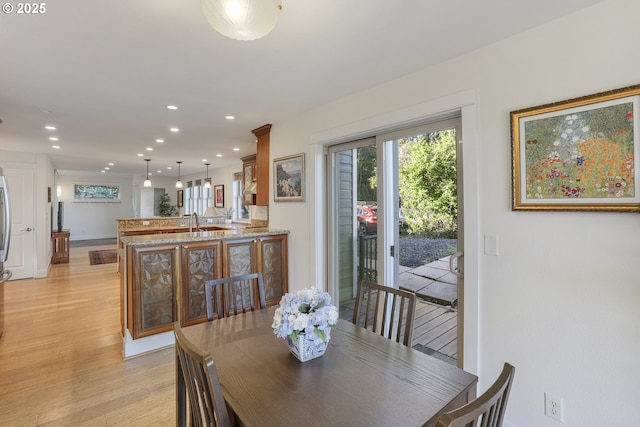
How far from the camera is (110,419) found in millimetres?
→ 2008

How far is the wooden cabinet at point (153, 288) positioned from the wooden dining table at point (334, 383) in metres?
1.62

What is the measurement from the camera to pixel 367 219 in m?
3.04

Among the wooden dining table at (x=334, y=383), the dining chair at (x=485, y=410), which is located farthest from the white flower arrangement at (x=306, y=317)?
the dining chair at (x=485, y=410)

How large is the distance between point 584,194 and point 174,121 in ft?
13.1

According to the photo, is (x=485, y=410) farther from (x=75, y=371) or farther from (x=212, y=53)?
(x=75, y=371)

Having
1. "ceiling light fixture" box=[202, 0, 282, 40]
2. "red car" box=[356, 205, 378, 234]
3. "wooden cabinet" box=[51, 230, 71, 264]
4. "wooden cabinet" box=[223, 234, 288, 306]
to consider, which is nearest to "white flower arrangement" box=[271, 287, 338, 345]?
"ceiling light fixture" box=[202, 0, 282, 40]

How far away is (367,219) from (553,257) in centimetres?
157

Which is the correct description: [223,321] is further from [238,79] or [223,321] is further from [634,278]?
[634,278]

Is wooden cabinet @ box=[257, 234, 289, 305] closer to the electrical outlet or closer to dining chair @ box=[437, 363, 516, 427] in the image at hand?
the electrical outlet

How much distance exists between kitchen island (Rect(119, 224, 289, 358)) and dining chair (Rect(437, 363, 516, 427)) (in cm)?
287

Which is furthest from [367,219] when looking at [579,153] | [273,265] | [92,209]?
[92,209]

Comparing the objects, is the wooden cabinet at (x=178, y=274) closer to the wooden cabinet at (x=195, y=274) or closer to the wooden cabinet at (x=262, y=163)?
the wooden cabinet at (x=195, y=274)

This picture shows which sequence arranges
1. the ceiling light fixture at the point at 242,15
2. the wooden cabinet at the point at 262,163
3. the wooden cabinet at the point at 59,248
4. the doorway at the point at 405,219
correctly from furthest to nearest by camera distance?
1. the wooden cabinet at the point at 59,248
2. the wooden cabinet at the point at 262,163
3. the doorway at the point at 405,219
4. the ceiling light fixture at the point at 242,15

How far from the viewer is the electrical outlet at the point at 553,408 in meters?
1.69
